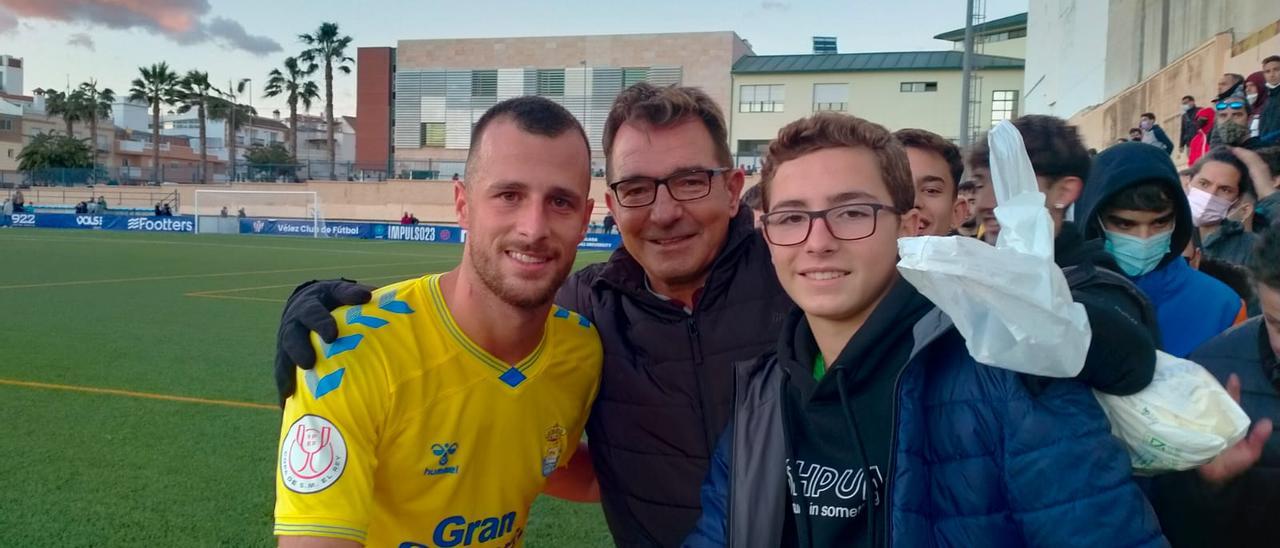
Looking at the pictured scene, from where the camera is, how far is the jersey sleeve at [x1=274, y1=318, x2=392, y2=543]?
2.17m

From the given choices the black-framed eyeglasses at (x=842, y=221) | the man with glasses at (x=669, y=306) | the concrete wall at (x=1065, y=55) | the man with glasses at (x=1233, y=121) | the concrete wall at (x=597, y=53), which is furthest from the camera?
the concrete wall at (x=597, y=53)

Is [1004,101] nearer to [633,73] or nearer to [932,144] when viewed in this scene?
[633,73]

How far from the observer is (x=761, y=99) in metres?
56.1

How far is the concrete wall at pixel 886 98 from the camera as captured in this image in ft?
176

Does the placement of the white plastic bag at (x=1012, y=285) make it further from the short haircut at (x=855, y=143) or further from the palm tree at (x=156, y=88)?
the palm tree at (x=156, y=88)

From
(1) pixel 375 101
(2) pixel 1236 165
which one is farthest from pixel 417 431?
(1) pixel 375 101

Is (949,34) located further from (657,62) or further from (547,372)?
(547,372)

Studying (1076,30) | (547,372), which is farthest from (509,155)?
(1076,30)

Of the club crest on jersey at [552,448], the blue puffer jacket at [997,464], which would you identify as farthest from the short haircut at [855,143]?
the club crest on jersey at [552,448]

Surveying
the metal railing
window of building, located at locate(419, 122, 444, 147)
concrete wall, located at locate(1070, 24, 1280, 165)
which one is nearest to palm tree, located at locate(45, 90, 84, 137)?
the metal railing

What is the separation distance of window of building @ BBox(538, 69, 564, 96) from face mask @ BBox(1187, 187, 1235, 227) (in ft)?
184

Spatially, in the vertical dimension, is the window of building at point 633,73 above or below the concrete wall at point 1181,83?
above

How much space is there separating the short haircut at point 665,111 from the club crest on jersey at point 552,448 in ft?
2.72

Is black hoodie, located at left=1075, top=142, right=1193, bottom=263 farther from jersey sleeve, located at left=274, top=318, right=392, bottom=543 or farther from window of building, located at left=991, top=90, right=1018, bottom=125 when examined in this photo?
window of building, located at left=991, top=90, right=1018, bottom=125
